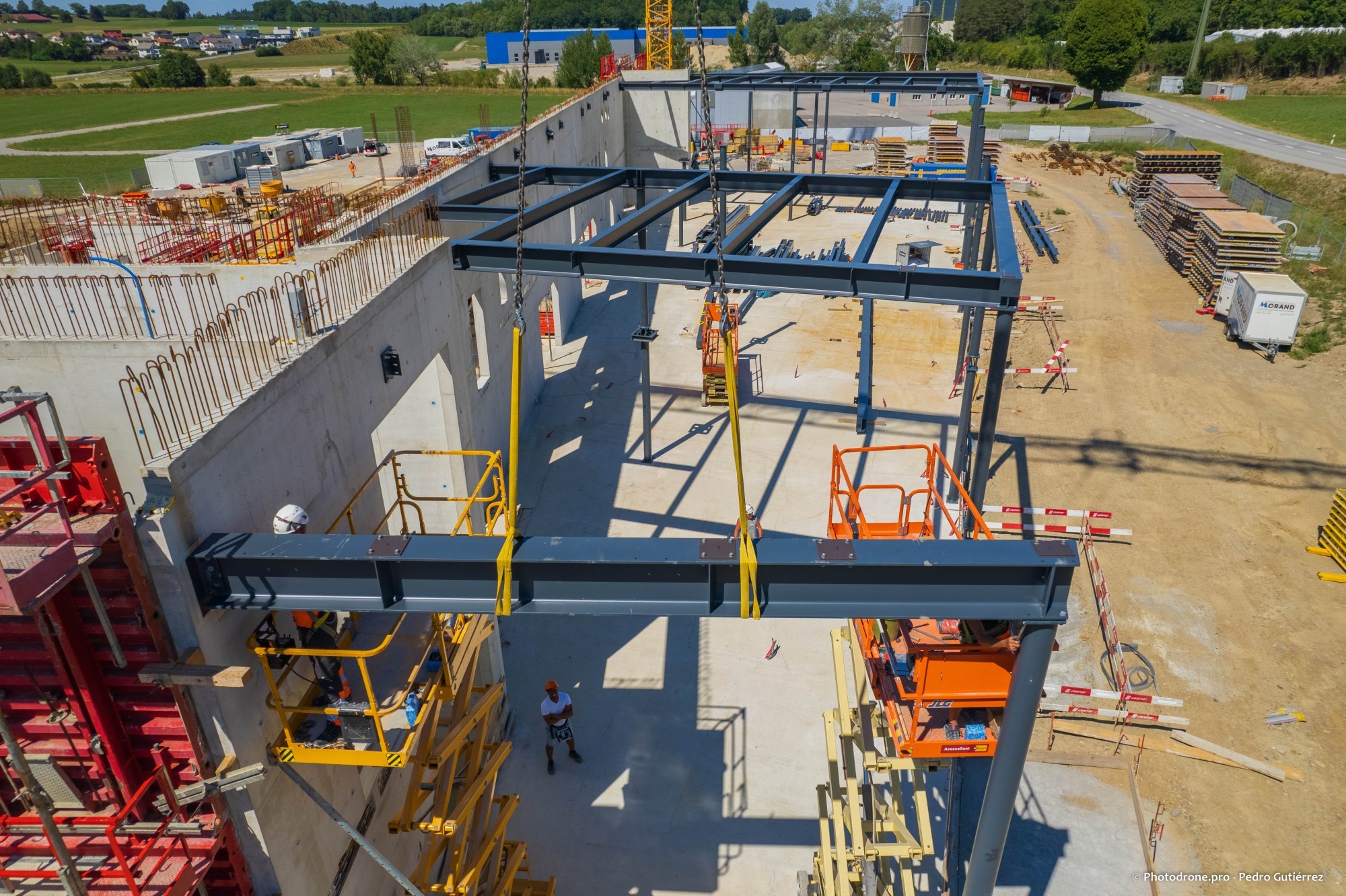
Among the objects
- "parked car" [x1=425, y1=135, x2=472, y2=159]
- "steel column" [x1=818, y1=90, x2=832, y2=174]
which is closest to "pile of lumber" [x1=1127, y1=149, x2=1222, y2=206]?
"steel column" [x1=818, y1=90, x2=832, y2=174]

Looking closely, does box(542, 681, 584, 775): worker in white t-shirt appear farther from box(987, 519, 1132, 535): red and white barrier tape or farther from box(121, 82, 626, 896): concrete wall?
box(987, 519, 1132, 535): red and white barrier tape

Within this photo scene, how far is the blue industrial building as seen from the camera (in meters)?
90.9

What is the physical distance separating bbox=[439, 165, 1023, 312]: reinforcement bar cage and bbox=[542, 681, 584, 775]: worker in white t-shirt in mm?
6180

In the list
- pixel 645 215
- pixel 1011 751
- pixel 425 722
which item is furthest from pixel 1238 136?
pixel 425 722

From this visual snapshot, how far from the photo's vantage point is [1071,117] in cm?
6116

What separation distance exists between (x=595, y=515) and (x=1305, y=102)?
72.0m

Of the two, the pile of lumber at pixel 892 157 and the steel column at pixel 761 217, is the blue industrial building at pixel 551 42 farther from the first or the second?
the steel column at pixel 761 217

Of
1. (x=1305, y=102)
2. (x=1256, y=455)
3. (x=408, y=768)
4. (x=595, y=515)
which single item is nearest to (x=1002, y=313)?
(x=595, y=515)

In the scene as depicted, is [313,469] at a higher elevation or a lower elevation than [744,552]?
lower

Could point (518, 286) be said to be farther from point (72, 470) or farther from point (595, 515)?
point (595, 515)

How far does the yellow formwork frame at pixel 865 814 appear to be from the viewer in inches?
309

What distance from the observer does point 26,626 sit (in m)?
5.86

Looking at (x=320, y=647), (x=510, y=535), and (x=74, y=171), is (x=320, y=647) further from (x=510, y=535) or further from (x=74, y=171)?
(x=74, y=171)

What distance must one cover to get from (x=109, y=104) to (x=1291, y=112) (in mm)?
89603
